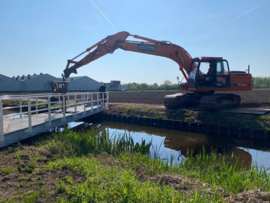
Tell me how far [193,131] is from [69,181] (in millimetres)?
9579

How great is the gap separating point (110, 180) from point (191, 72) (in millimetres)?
11635

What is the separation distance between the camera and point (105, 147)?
7156mm

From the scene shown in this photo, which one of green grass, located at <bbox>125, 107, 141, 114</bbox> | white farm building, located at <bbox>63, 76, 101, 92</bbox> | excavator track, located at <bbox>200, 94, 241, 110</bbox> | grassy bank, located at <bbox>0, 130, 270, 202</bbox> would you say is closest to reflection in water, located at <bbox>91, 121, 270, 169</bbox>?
grassy bank, located at <bbox>0, 130, 270, 202</bbox>

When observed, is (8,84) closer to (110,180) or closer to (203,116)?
(203,116)

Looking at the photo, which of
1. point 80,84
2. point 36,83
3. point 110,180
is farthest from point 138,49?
point 80,84

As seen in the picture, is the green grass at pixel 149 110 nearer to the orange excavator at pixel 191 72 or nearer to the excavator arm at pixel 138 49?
the orange excavator at pixel 191 72

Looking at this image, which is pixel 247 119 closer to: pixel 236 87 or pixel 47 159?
pixel 236 87

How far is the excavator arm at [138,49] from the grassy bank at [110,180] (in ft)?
31.1

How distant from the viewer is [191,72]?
14594 mm

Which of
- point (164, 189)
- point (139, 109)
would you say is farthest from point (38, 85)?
point (164, 189)

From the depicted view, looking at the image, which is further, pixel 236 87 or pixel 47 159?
pixel 236 87

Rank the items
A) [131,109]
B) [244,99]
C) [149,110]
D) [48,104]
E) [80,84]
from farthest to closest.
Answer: [80,84] < [244,99] < [131,109] < [149,110] < [48,104]

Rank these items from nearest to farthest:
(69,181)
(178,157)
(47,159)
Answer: (69,181) < (47,159) < (178,157)

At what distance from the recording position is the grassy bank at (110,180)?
12.2ft
